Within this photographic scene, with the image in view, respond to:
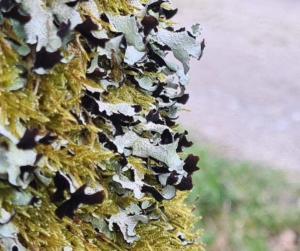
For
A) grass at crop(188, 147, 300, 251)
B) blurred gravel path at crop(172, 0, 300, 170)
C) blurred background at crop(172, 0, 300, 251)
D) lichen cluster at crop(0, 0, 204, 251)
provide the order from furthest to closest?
blurred gravel path at crop(172, 0, 300, 170) < blurred background at crop(172, 0, 300, 251) < grass at crop(188, 147, 300, 251) < lichen cluster at crop(0, 0, 204, 251)

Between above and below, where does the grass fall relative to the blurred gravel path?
above

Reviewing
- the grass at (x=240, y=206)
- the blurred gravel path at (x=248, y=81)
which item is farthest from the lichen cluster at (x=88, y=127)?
the blurred gravel path at (x=248, y=81)

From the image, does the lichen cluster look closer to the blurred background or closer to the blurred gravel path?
the blurred background

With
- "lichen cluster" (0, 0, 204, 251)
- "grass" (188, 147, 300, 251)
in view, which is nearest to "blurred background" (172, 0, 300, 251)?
"grass" (188, 147, 300, 251)

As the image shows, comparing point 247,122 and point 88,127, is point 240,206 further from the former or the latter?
point 88,127

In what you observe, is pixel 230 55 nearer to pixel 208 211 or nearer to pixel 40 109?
pixel 208 211

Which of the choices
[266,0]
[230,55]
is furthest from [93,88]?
[266,0]

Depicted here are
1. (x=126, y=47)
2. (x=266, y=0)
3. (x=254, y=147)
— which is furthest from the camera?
(x=266, y=0)

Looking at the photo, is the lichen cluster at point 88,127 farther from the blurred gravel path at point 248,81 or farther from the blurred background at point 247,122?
the blurred gravel path at point 248,81
